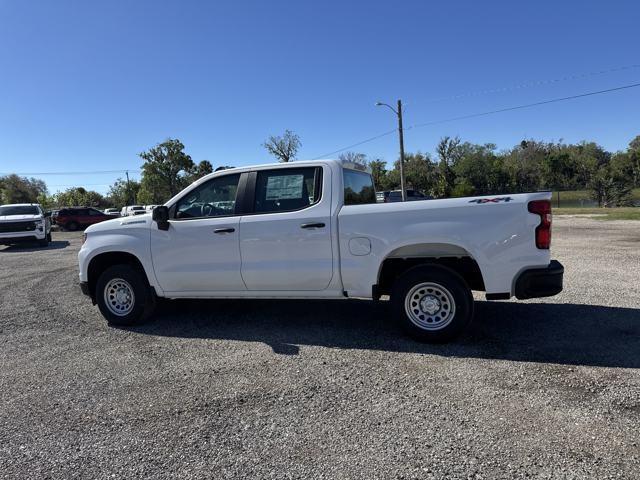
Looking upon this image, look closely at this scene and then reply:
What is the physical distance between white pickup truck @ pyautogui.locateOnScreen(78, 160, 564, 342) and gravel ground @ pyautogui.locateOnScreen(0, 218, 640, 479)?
0.53 m

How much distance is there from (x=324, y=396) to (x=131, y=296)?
10.8 ft

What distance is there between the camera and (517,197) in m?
4.21

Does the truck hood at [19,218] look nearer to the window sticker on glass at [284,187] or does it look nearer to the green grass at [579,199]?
the window sticker on glass at [284,187]

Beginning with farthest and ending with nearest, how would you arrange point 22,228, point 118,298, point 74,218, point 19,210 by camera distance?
1. point 74,218
2. point 19,210
3. point 22,228
4. point 118,298

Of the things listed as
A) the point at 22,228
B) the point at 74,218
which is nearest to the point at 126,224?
the point at 22,228

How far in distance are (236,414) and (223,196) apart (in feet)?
9.07

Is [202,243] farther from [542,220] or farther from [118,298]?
[542,220]

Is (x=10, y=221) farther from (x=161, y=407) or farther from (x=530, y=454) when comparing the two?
(x=530, y=454)

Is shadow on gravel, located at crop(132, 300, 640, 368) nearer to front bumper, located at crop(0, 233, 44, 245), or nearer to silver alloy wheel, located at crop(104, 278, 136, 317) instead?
silver alloy wheel, located at crop(104, 278, 136, 317)

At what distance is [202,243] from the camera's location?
17.1ft

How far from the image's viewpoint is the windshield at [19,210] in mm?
19219

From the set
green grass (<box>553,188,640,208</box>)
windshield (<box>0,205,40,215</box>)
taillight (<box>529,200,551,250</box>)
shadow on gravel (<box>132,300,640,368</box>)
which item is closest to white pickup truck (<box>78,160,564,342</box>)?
taillight (<box>529,200,551,250</box>)

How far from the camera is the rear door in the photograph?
188 inches

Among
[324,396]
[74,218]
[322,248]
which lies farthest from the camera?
[74,218]
